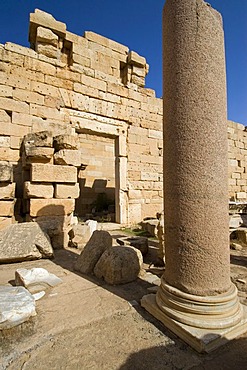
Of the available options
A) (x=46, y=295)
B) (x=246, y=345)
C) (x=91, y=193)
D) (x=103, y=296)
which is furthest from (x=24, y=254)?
(x=91, y=193)

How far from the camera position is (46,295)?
252cm

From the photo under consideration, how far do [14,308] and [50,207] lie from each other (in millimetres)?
3078

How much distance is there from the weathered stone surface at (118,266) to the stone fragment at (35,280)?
577 mm

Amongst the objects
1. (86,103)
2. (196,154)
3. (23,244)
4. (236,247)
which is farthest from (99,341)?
(86,103)

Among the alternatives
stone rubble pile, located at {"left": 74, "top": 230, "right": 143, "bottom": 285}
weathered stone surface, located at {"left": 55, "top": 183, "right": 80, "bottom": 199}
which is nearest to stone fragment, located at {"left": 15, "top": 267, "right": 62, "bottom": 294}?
stone rubble pile, located at {"left": 74, "top": 230, "right": 143, "bottom": 285}

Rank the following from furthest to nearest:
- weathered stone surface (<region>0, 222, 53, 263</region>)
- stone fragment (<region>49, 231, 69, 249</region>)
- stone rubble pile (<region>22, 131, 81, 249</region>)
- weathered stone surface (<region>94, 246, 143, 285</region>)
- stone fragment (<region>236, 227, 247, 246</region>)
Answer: stone fragment (<region>236, 227, 247, 246</region>) < stone rubble pile (<region>22, 131, 81, 249</region>) < stone fragment (<region>49, 231, 69, 249</region>) < weathered stone surface (<region>0, 222, 53, 263</region>) < weathered stone surface (<region>94, 246, 143, 285</region>)

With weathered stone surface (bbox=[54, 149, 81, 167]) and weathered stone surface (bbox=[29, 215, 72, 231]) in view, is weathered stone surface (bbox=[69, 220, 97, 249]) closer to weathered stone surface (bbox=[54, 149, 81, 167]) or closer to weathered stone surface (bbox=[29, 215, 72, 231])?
weathered stone surface (bbox=[29, 215, 72, 231])

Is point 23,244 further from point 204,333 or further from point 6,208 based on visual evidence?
point 204,333

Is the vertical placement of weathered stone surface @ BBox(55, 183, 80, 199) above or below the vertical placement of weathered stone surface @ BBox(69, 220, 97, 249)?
above

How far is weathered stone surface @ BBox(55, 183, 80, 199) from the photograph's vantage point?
4.90 m

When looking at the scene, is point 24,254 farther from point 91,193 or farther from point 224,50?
point 91,193

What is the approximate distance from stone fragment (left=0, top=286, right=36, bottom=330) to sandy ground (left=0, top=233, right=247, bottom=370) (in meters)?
0.07

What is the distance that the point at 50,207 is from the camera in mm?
4875

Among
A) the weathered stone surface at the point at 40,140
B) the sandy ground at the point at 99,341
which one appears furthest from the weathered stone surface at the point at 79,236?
the sandy ground at the point at 99,341
